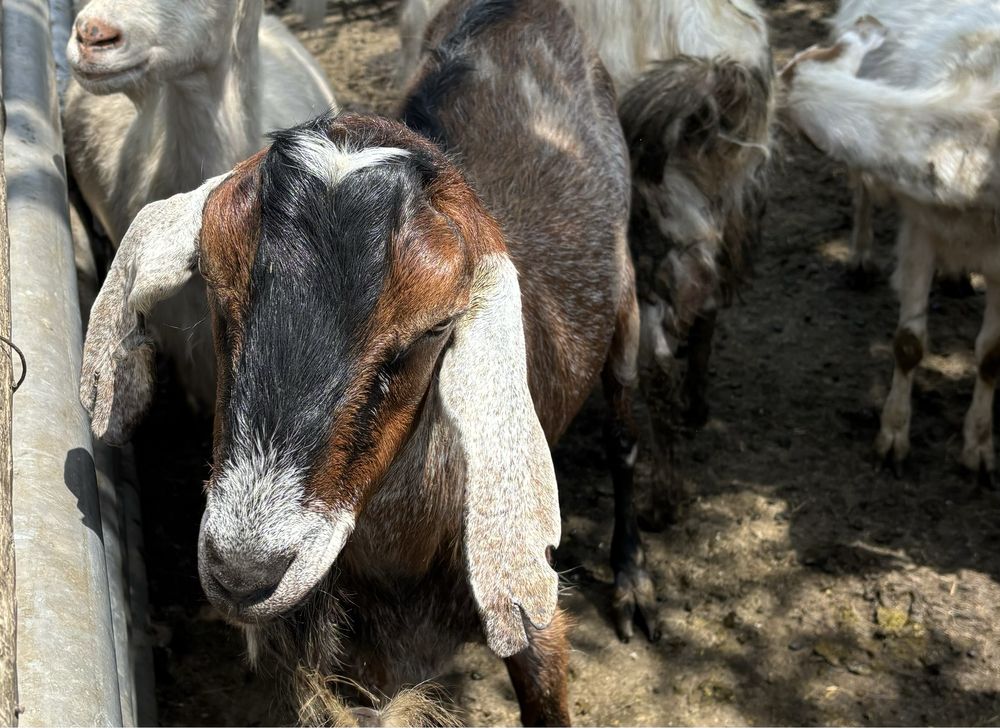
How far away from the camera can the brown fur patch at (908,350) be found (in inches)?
185

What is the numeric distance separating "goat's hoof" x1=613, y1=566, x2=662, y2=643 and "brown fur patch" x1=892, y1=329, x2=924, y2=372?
4.82 ft

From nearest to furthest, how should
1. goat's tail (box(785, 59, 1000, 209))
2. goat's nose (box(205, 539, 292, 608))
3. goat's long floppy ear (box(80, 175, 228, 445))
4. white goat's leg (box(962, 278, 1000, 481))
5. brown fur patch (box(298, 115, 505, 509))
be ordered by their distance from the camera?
goat's nose (box(205, 539, 292, 608)) < brown fur patch (box(298, 115, 505, 509)) < goat's long floppy ear (box(80, 175, 228, 445)) < goat's tail (box(785, 59, 1000, 209)) < white goat's leg (box(962, 278, 1000, 481))

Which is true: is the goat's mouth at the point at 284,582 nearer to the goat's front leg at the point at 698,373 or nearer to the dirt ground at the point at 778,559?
the dirt ground at the point at 778,559

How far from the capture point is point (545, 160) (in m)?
3.67

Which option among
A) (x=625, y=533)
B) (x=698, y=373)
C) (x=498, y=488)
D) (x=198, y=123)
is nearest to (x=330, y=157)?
(x=498, y=488)

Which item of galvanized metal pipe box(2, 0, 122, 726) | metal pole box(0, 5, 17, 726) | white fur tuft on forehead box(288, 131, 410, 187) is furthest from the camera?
white fur tuft on forehead box(288, 131, 410, 187)

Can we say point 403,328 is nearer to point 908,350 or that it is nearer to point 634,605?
point 634,605

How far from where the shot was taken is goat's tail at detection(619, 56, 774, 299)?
413 cm

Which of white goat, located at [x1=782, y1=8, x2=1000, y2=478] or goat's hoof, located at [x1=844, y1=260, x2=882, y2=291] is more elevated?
white goat, located at [x1=782, y1=8, x2=1000, y2=478]

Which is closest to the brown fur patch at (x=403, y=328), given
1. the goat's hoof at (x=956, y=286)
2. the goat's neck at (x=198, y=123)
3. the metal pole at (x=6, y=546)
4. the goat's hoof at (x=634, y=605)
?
the metal pole at (x=6, y=546)

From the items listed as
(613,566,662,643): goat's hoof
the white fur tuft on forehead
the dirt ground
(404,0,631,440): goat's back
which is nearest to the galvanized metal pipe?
the white fur tuft on forehead

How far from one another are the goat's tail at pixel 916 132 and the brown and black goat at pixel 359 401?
179cm

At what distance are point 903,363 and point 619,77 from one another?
169 centimetres

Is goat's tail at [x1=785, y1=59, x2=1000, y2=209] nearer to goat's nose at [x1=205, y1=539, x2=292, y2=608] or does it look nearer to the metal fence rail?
the metal fence rail
